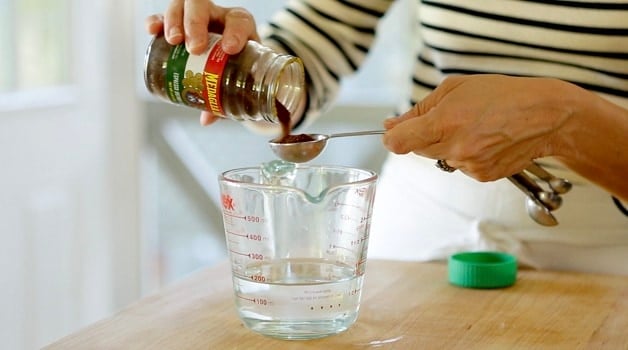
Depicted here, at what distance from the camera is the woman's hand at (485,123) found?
859 mm

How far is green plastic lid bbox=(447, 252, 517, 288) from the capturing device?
101cm

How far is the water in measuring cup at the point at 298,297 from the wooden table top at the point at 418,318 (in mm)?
11

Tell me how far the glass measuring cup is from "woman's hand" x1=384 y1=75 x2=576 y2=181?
6 centimetres

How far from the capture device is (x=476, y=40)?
1.22m

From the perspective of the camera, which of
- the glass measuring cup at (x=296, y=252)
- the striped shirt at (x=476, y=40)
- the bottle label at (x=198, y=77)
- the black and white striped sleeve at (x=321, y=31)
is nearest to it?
the glass measuring cup at (x=296, y=252)

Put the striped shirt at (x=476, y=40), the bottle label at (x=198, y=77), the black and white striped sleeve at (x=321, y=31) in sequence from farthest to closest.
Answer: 1. the black and white striped sleeve at (x=321, y=31)
2. the striped shirt at (x=476, y=40)
3. the bottle label at (x=198, y=77)

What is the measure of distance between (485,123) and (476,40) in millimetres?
358

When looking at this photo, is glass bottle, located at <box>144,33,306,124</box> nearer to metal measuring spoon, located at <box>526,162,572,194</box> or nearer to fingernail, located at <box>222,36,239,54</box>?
fingernail, located at <box>222,36,239,54</box>

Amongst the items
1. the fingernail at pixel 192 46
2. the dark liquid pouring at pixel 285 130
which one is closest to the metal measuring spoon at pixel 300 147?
the dark liquid pouring at pixel 285 130

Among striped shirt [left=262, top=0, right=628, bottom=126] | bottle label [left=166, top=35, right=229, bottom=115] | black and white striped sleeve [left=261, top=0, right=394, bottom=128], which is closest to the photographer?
bottle label [left=166, top=35, right=229, bottom=115]

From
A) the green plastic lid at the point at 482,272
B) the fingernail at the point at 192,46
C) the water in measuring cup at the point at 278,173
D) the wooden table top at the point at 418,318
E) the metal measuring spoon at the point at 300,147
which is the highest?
the fingernail at the point at 192,46

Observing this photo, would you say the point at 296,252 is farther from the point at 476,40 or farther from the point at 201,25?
the point at 476,40

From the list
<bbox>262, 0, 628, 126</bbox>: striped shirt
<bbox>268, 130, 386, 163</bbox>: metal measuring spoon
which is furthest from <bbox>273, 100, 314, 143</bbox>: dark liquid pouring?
<bbox>262, 0, 628, 126</bbox>: striped shirt

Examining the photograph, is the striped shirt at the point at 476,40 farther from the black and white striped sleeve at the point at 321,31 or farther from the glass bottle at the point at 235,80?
the glass bottle at the point at 235,80
